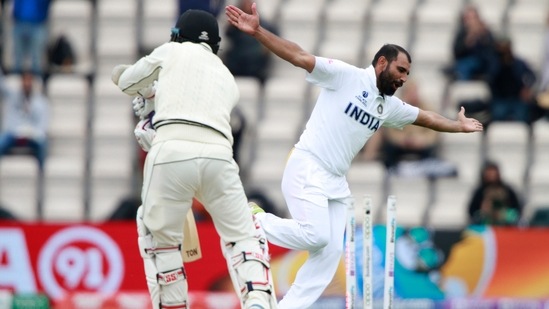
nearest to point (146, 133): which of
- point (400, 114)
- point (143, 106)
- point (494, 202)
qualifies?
point (143, 106)

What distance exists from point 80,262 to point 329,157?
4.05 m

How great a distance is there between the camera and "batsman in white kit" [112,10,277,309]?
7.68 metres

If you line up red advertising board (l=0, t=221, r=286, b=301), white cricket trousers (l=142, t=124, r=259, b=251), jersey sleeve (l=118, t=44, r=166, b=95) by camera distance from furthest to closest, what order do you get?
1. red advertising board (l=0, t=221, r=286, b=301)
2. jersey sleeve (l=118, t=44, r=166, b=95)
3. white cricket trousers (l=142, t=124, r=259, b=251)

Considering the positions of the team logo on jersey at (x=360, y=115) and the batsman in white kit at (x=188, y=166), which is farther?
the team logo on jersey at (x=360, y=115)

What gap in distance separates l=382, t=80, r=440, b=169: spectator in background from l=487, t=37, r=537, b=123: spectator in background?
90 centimetres

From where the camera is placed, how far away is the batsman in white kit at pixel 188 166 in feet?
25.2

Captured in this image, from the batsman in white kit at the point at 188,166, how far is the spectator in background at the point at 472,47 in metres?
6.91

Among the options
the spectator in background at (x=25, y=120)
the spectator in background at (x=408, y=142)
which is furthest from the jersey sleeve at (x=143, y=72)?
the spectator in background at (x=25, y=120)

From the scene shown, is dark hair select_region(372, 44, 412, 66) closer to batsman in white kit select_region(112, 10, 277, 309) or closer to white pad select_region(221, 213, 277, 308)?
batsman in white kit select_region(112, 10, 277, 309)

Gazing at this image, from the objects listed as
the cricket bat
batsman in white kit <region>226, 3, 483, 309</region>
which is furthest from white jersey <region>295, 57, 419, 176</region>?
the cricket bat

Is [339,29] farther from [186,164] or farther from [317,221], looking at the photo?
[186,164]

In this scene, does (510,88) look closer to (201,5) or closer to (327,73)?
(201,5)

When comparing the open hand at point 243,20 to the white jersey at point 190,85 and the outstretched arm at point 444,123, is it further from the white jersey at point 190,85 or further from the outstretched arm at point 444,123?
the outstretched arm at point 444,123

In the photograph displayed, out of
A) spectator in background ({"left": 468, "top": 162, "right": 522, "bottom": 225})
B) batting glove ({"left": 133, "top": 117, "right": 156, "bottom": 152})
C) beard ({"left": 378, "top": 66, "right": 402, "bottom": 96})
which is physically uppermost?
beard ({"left": 378, "top": 66, "right": 402, "bottom": 96})
